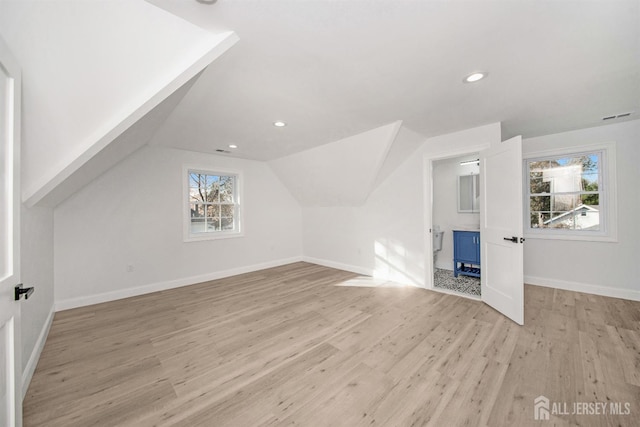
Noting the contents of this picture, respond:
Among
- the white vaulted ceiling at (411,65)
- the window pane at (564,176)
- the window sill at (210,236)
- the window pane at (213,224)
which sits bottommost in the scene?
the window sill at (210,236)

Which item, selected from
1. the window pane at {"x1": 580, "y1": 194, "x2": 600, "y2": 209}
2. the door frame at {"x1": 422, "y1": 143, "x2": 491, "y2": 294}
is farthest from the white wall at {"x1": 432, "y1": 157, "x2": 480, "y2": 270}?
the window pane at {"x1": 580, "y1": 194, "x2": 600, "y2": 209}

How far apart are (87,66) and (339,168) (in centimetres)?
332

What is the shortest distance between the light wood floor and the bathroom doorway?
3.68 ft

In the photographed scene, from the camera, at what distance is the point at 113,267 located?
11.5ft

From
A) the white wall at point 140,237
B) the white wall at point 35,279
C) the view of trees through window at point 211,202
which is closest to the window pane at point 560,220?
the white wall at point 140,237

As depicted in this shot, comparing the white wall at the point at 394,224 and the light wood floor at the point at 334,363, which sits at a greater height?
the white wall at the point at 394,224

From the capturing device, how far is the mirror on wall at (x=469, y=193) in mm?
4570

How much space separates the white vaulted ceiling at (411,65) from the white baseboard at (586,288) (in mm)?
2280

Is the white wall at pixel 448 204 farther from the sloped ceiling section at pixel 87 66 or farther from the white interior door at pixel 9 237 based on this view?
the white interior door at pixel 9 237

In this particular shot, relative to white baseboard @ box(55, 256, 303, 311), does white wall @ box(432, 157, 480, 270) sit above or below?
above

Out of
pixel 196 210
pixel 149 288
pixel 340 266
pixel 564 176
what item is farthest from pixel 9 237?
pixel 564 176

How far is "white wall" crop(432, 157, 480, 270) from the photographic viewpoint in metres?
4.77

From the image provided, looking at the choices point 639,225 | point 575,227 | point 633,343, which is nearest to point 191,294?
point 633,343

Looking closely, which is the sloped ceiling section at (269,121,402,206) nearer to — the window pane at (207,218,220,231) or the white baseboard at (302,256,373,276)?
the white baseboard at (302,256,373,276)
